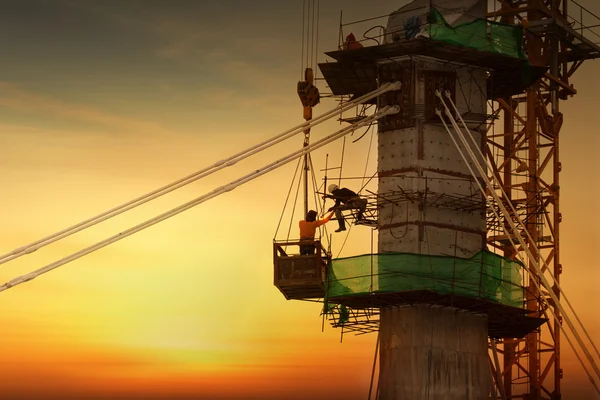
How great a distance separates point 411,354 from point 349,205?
787 centimetres

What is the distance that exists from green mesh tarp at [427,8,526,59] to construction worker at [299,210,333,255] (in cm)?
1030

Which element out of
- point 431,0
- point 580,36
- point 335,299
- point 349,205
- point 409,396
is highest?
point 580,36

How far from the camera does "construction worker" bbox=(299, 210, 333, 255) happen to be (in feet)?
203

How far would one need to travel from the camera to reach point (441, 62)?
64688 millimetres

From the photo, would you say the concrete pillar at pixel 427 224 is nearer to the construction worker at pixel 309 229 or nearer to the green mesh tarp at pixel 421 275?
the green mesh tarp at pixel 421 275

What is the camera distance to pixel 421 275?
6028cm

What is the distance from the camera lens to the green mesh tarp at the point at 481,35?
62.6 meters

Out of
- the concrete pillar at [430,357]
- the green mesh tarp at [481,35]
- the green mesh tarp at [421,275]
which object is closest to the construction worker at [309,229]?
the green mesh tarp at [421,275]

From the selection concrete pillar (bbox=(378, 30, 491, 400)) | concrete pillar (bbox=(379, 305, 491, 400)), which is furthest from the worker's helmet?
concrete pillar (bbox=(379, 305, 491, 400))

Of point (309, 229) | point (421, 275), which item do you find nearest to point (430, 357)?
point (421, 275)

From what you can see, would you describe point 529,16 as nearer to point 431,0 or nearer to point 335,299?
point 431,0

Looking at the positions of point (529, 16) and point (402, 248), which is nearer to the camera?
point (402, 248)

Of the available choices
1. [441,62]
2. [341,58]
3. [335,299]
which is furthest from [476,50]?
[335,299]

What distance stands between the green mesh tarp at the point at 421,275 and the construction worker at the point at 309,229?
1352mm
